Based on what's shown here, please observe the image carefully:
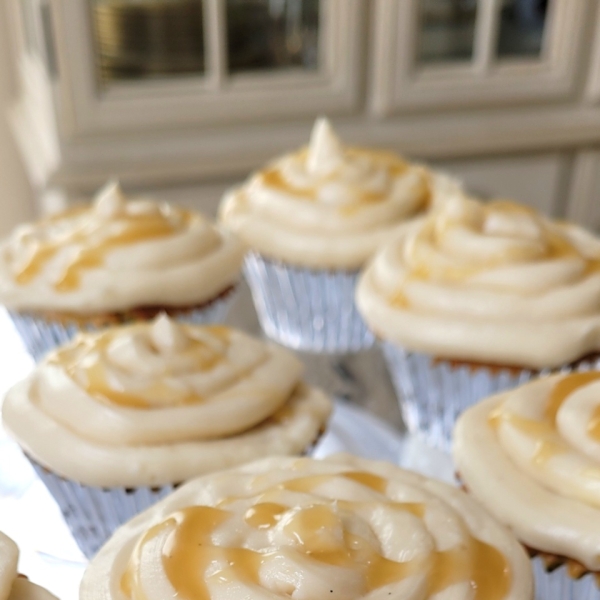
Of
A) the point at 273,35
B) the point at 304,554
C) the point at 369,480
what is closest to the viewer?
the point at 304,554

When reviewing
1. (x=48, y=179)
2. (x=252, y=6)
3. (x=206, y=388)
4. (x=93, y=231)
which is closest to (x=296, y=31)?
(x=252, y=6)

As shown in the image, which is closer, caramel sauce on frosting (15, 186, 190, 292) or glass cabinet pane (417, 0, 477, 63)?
caramel sauce on frosting (15, 186, 190, 292)

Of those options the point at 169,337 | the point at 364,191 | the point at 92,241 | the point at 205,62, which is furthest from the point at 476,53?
the point at 169,337

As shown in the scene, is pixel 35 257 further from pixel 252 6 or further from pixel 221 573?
pixel 252 6

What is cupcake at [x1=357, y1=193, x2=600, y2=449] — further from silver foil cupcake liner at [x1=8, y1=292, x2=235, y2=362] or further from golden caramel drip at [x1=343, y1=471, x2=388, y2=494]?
golden caramel drip at [x1=343, y1=471, x2=388, y2=494]

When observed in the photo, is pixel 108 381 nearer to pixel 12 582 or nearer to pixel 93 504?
pixel 93 504

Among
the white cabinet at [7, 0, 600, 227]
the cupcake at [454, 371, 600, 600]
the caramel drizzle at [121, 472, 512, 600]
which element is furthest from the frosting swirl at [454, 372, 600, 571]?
the white cabinet at [7, 0, 600, 227]

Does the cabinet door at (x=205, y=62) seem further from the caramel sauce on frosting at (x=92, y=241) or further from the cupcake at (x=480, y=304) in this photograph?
the cupcake at (x=480, y=304)
